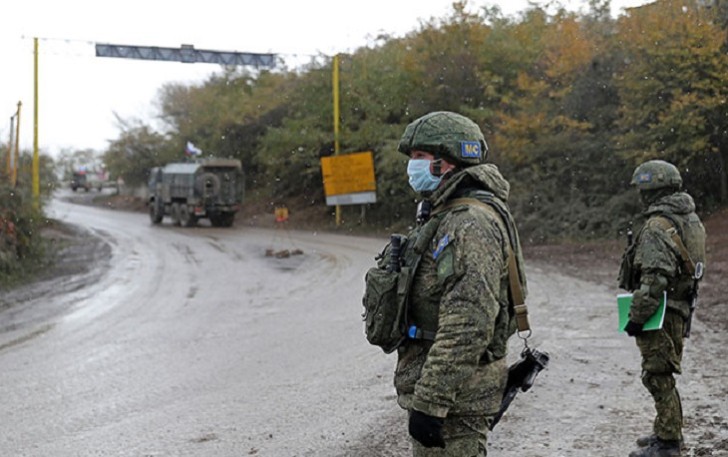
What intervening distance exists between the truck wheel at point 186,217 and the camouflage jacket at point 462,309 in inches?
1240

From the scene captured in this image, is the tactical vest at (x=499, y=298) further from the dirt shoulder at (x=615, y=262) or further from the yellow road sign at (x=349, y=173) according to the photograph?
the yellow road sign at (x=349, y=173)

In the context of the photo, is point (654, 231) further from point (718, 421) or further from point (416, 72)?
point (416, 72)

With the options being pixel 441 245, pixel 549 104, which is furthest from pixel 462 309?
pixel 549 104

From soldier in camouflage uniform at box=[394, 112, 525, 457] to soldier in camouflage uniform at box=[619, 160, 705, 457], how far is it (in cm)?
217

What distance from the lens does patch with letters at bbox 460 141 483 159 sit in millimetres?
3240

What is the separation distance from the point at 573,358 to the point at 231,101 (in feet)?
135

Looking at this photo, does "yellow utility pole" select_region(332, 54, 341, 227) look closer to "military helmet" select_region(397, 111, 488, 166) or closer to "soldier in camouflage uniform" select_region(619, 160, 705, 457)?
"soldier in camouflage uniform" select_region(619, 160, 705, 457)

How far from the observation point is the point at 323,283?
52.7ft

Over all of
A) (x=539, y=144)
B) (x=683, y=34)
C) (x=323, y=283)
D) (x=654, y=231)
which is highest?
(x=683, y=34)

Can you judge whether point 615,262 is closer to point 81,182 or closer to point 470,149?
point 470,149

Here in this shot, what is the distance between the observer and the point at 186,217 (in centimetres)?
3444

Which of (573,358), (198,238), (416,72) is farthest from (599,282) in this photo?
(416,72)

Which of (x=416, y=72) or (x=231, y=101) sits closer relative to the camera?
(x=416, y=72)

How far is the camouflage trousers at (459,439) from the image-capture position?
10.3ft
